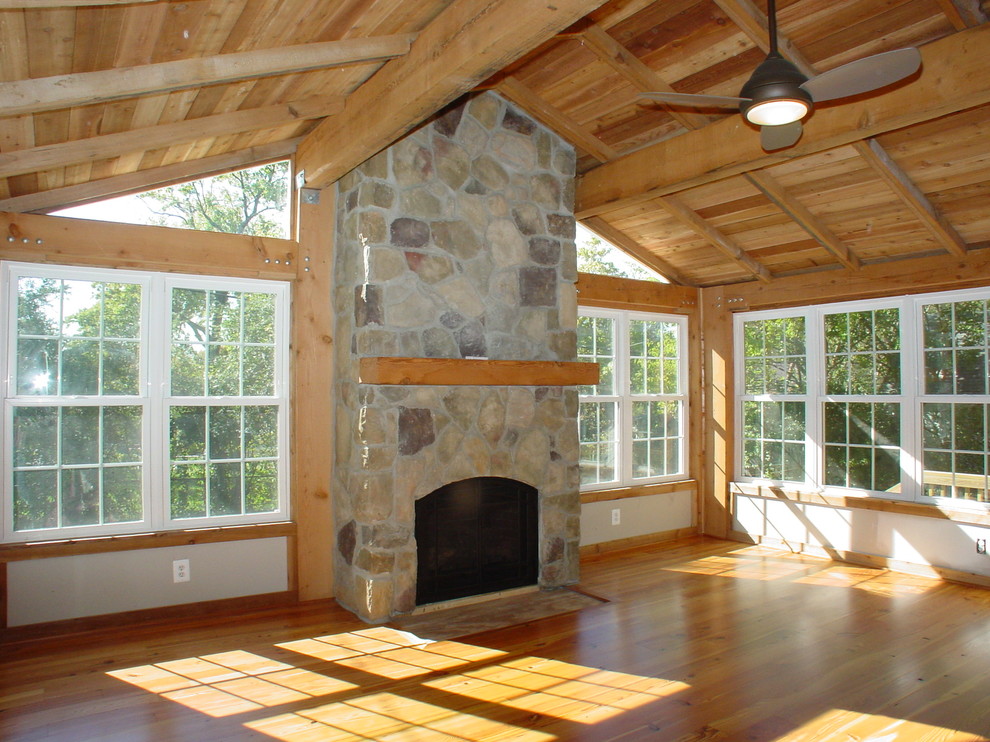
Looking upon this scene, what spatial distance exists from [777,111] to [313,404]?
3281mm

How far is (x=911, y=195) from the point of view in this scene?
463cm

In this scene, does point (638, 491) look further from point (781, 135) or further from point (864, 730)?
point (781, 135)

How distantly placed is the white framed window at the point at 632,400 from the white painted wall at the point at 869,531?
0.90m

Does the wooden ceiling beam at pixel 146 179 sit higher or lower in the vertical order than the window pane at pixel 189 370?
higher

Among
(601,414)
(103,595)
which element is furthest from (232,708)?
(601,414)

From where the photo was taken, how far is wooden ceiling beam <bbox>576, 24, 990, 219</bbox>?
3240mm

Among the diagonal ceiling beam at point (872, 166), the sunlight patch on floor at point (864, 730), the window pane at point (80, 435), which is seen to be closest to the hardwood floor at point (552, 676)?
the sunlight patch on floor at point (864, 730)

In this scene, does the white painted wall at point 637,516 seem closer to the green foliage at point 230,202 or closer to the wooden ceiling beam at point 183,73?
the green foliage at point 230,202

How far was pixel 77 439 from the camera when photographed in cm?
407

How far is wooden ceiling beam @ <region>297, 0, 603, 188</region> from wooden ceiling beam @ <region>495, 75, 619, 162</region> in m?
1.29

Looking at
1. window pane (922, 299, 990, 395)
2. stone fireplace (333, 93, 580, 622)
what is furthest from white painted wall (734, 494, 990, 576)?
stone fireplace (333, 93, 580, 622)

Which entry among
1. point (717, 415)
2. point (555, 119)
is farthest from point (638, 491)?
point (555, 119)

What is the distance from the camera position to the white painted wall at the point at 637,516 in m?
6.09

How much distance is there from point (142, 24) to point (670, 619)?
424cm
